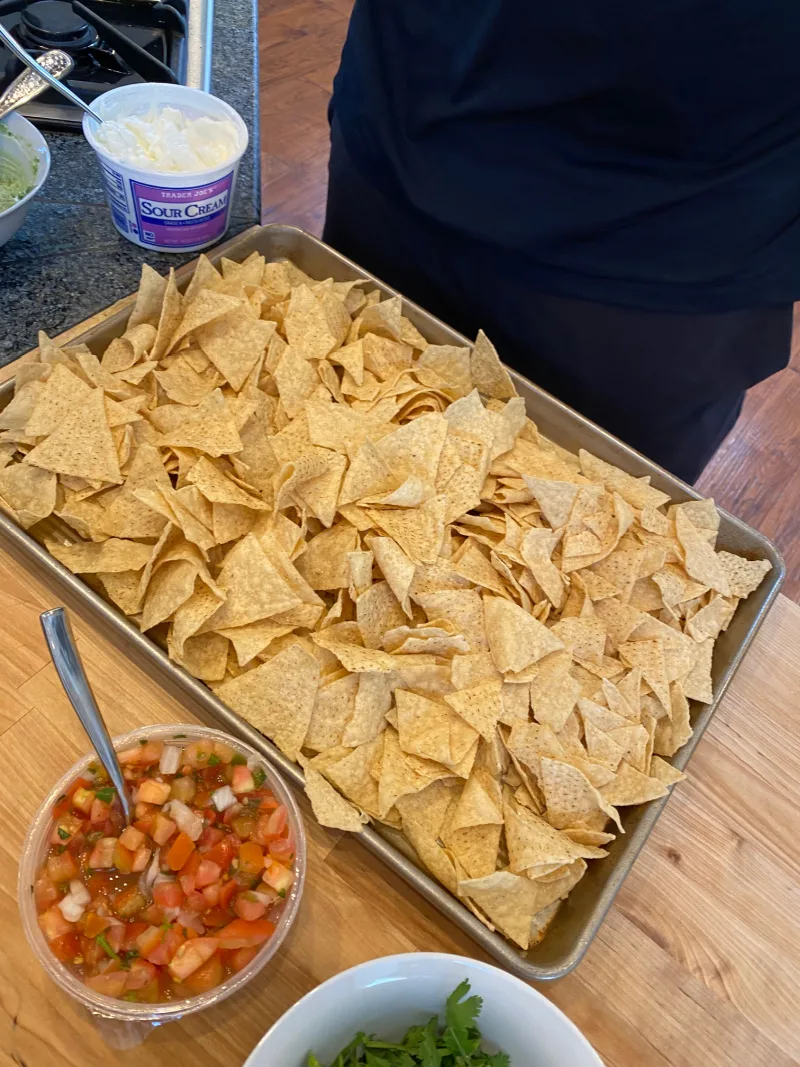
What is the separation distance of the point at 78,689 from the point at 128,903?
0.19 m

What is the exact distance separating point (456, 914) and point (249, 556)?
43cm

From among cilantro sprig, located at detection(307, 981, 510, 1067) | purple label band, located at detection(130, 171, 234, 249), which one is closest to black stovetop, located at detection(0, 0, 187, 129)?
purple label band, located at detection(130, 171, 234, 249)

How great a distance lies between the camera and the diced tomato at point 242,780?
2.44 ft

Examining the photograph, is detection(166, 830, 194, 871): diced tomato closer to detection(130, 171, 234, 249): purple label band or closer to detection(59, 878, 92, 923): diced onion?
detection(59, 878, 92, 923): diced onion

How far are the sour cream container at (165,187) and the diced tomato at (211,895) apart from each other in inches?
36.8

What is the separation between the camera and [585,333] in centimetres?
120

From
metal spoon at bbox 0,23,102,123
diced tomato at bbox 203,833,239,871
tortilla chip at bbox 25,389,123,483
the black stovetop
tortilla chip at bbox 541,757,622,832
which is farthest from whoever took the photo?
the black stovetop

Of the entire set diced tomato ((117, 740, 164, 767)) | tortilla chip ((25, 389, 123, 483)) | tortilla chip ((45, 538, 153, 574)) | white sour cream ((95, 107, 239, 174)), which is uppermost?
white sour cream ((95, 107, 239, 174))

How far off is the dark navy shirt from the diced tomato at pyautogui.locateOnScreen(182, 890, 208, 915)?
35.7 inches

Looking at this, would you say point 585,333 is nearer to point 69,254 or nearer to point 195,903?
point 69,254

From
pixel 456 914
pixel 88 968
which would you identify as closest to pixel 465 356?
pixel 456 914

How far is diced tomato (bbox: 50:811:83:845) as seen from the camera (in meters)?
0.70

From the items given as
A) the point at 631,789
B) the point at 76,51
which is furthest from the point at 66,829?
the point at 76,51

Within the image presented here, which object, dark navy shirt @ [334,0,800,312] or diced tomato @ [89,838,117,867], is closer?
diced tomato @ [89,838,117,867]
